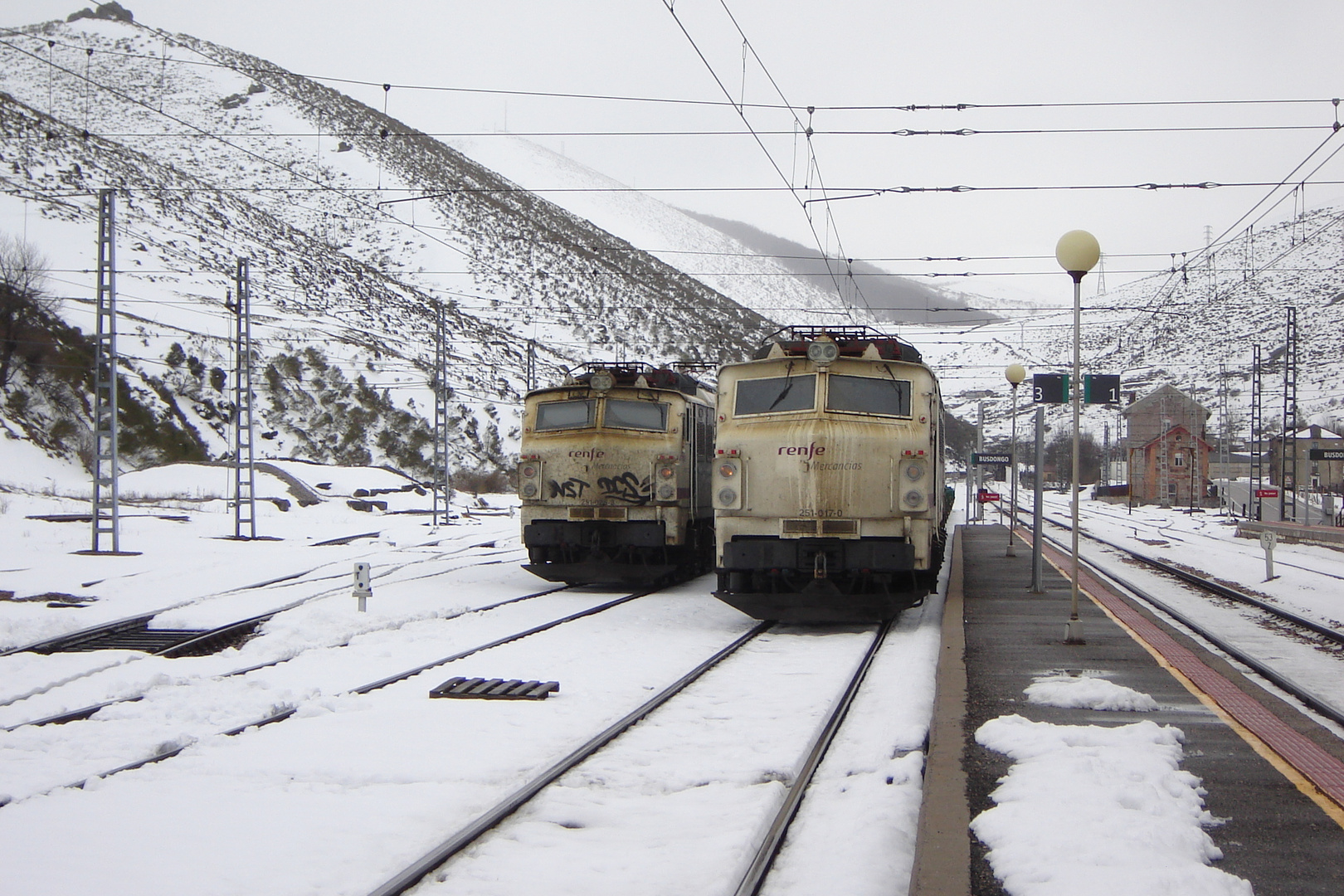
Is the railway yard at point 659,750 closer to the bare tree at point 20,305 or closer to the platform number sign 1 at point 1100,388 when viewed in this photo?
the platform number sign 1 at point 1100,388

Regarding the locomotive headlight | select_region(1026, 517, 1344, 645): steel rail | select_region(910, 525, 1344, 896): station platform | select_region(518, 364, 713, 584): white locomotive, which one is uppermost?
the locomotive headlight

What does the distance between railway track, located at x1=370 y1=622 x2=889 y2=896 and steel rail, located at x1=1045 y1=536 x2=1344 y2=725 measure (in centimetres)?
347

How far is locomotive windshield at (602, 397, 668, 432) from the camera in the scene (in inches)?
658

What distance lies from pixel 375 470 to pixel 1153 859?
4483 centimetres

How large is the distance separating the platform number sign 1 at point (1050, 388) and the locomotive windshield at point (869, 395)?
1.56 meters

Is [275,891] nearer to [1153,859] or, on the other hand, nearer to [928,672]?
[1153,859]

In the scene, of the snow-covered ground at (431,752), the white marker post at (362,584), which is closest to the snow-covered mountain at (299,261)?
the white marker post at (362,584)

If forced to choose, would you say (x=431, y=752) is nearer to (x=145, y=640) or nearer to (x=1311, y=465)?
(x=145, y=640)

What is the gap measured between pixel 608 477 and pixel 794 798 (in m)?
10.9

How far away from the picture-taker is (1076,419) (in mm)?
11703

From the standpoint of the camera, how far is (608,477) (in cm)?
1642

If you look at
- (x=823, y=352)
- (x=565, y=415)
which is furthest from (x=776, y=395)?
(x=565, y=415)

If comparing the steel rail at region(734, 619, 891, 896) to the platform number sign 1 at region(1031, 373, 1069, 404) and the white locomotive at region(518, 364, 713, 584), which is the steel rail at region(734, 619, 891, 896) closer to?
the platform number sign 1 at region(1031, 373, 1069, 404)

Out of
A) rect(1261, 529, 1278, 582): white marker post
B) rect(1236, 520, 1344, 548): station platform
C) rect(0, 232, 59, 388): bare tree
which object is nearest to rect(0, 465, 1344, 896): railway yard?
rect(1261, 529, 1278, 582): white marker post
